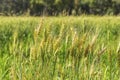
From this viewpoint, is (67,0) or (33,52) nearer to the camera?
(33,52)

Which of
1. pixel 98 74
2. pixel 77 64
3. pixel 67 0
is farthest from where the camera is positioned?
pixel 67 0

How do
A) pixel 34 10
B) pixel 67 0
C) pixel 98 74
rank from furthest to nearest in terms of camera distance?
1. pixel 34 10
2. pixel 67 0
3. pixel 98 74

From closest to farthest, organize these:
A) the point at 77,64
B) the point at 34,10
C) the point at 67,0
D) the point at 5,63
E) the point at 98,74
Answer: the point at 98,74 < the point at 77,64 < the point at 5,63 < the point at 67,0 < the point at 34,10

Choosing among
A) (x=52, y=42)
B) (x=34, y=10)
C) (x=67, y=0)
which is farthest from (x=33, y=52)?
(x=34, y=10)

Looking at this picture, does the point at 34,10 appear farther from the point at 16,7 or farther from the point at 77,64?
the point at 77,64

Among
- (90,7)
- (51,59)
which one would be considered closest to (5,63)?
(51,59)

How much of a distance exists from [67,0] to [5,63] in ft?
120

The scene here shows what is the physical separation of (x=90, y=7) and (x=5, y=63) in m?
39.0

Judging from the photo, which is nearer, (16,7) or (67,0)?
(67,0)

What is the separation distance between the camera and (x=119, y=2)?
43250 millimetres

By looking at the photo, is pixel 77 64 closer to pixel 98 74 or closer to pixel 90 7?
pixel 98 74

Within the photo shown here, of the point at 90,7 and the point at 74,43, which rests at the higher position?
the point at 74,43

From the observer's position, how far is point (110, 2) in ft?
135

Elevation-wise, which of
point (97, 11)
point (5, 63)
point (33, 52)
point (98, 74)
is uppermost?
point (33, 52)
